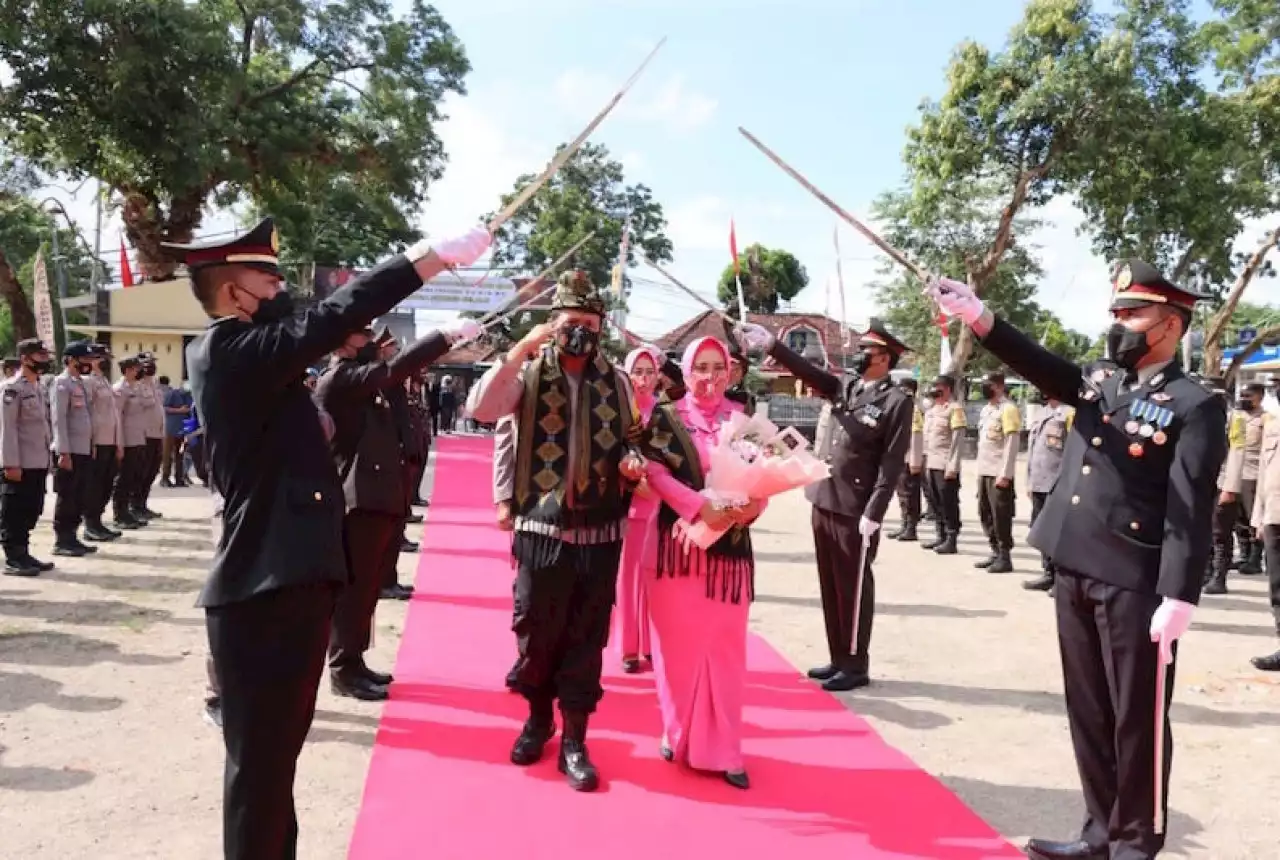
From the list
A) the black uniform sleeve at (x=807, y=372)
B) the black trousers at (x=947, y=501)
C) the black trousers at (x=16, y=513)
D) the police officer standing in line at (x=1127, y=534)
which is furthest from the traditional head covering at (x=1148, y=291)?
the black trousers at (x=16, y=513)

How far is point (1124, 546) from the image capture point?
325 centimetres

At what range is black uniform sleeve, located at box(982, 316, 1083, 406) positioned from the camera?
3.28 meters

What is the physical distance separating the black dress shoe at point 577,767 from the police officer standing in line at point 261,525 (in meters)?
1.40

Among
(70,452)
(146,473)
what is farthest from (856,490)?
(146,473)

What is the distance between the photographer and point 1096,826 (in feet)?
11.2

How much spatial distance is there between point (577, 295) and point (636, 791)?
1907 mm

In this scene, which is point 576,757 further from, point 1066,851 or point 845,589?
point 845,589

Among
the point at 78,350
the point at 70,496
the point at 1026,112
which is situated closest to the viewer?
the point at 70,496

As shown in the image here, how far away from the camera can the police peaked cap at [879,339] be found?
5523 mm

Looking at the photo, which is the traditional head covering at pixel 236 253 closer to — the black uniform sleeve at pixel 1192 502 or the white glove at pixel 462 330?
the white glove at pixel 462 330

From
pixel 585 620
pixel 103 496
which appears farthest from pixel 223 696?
pixel 103 496

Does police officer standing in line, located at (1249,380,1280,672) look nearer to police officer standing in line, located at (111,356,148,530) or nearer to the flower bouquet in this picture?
the flower bouquet

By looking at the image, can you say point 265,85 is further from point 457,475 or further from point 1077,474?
point 1077,474

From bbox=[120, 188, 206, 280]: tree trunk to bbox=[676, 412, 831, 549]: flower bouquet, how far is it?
724 inches
